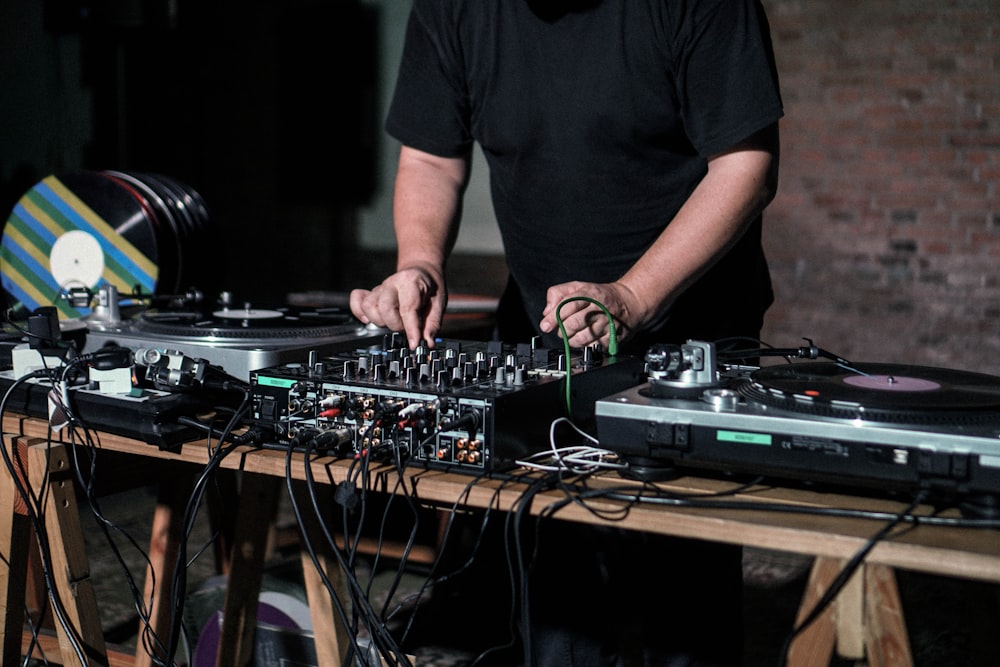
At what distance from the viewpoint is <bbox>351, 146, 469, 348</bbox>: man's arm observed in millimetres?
1423

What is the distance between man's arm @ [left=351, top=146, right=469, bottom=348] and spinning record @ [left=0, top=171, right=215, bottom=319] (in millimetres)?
631

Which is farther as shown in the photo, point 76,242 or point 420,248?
point 76,242

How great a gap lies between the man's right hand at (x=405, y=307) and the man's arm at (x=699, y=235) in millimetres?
182

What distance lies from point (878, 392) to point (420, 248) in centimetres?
89

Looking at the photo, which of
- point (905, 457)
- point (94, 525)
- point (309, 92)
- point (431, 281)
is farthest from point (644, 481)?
point (309, 92)

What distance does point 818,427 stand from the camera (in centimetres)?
97

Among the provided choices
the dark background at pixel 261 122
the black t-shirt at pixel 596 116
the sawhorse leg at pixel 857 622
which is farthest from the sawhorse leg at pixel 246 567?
the dark background at pixel 261 122

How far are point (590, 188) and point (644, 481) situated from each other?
685mm

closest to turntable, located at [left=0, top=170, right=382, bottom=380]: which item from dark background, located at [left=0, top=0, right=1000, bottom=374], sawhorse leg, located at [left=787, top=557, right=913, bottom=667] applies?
sawhorse leg, located at [left=787, top=557, right=913, bottom=667]

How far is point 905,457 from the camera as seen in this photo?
3.07ft

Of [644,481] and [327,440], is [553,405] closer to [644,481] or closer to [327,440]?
[644,481]

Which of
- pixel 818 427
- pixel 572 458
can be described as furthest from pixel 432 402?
pixel 818 427

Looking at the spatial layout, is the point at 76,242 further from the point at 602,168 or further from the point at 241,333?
the point at 602,168

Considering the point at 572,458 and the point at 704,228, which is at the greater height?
the point at 704,228
